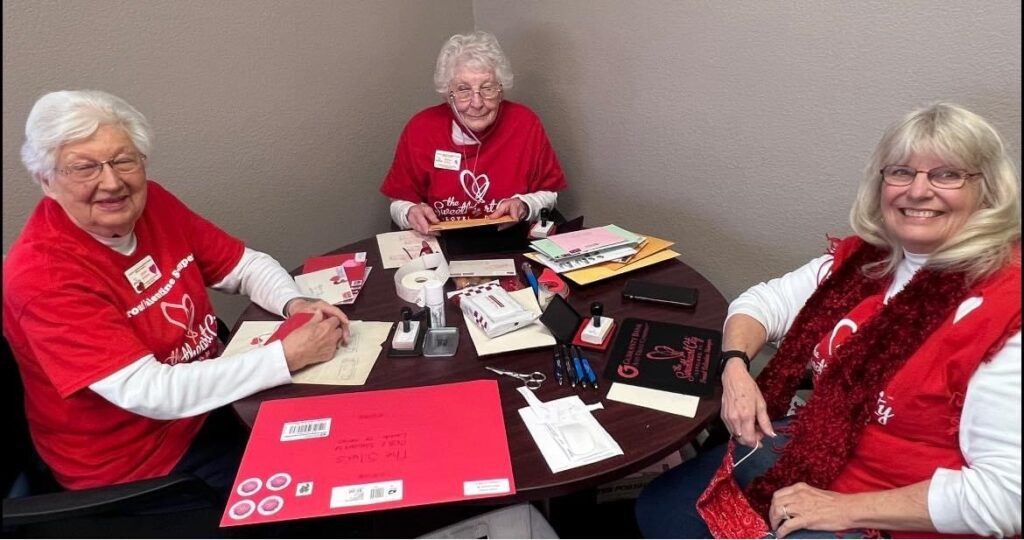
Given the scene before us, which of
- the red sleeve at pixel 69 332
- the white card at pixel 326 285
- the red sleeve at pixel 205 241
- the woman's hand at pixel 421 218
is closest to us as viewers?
the red sleeve at pixel 69 332

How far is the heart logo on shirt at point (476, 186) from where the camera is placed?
7.45ft

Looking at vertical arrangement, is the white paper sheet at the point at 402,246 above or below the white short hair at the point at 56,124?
below

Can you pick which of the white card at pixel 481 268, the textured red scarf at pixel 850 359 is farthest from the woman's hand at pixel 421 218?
the textured red scarf at pixel 850 359

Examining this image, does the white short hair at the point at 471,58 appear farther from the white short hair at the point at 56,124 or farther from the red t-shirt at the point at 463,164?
the white short hair at the point at 56,124

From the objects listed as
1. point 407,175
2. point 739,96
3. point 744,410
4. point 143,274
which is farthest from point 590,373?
point 407,175

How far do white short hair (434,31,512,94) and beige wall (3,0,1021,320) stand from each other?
1.24ft

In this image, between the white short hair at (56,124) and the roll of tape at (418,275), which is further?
the roll of tape at (418,275)

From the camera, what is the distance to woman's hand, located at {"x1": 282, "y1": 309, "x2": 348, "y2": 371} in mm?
1335

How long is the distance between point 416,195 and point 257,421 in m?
1.25

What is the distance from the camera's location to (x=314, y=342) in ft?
4.48

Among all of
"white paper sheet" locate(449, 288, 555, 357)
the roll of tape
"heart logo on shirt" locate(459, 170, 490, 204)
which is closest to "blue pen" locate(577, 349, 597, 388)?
"white paper sheet" locate(449, 288, 555, 357)

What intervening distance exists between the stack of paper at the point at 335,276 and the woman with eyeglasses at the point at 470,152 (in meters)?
0.38

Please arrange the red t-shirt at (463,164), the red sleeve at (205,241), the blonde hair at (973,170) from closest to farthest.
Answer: the blonde hair at (973,170)
the red sleeve at (205,241)
the red t-shirt at (463,164)

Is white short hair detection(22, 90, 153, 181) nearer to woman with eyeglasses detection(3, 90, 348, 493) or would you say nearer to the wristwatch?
woman with eyeglasses detection(3, 90, 348, 493)
